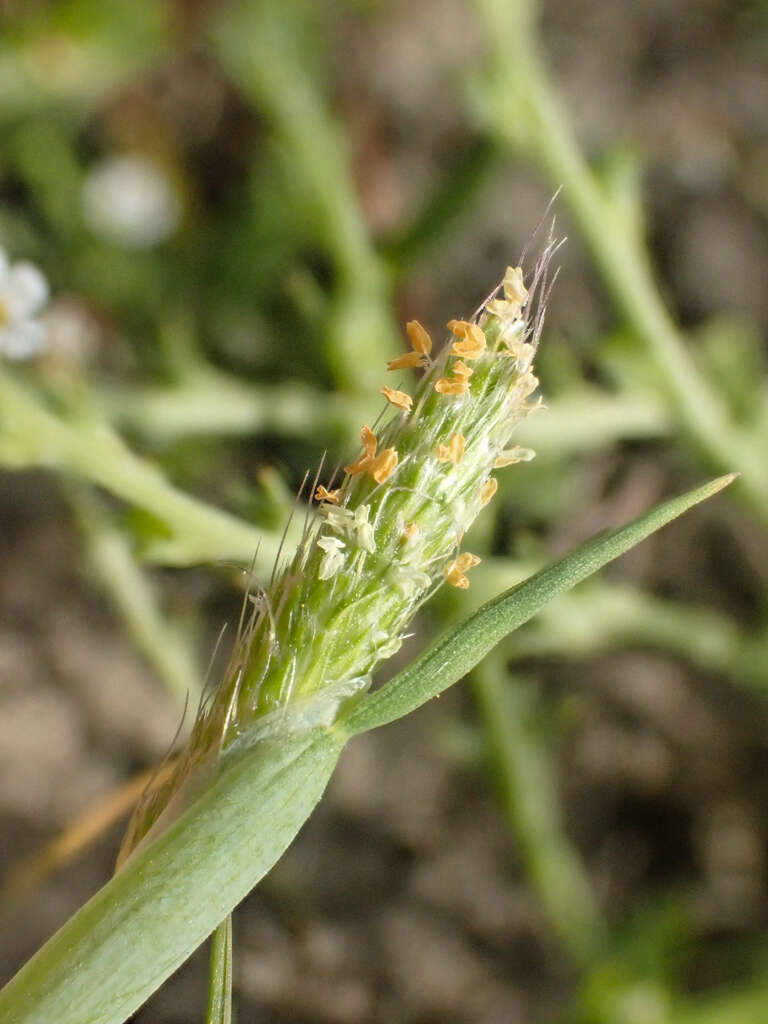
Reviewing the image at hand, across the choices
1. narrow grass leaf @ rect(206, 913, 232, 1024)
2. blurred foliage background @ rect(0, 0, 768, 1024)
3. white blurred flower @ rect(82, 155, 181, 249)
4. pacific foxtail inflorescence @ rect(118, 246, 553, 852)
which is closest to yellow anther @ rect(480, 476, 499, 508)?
pacific foxtail inflorescence @ rect(118, 246, 553, 852)

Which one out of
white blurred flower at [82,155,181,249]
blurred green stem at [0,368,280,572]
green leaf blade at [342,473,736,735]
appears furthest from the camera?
white blurred flower at [82,155,181,249]

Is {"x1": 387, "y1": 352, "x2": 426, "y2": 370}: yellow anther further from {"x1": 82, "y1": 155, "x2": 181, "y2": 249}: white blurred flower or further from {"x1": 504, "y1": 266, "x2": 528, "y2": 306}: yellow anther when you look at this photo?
{"x1": 82, "y1": 155, "x2": 181, "y2": 249}: white blurred flower

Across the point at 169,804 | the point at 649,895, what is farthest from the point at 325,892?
the point at 169,804

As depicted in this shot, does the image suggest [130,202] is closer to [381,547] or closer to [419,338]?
[419,338]

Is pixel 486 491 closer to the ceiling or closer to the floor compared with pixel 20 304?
closer to the floor

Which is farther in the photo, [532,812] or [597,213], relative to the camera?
[532,812]

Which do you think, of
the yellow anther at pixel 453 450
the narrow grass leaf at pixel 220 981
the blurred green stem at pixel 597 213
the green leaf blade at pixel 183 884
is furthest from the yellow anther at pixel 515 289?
the blurred green stem at pixel 597 213

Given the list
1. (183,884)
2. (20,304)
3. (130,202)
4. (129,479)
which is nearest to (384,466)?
(183,884)

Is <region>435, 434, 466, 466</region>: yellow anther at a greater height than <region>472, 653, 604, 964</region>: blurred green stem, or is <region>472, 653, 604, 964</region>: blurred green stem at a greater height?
<region>472, 653, 604, 964</region>: blurred green stem
